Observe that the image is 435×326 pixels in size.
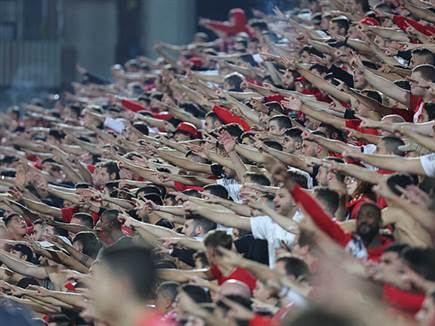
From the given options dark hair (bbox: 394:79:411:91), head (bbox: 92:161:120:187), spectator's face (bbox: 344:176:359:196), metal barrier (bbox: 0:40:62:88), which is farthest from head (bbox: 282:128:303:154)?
metal barrier (bbox: 0:40:62:88)

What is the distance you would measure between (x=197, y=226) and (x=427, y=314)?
12.7 ft

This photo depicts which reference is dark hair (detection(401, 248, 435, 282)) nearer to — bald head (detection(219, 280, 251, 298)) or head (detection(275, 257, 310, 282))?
head (detection(275, 257, 310, 282))

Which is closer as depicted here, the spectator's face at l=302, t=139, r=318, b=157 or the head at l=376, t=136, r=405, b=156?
the head at l=376, t=136, r=405, b=156

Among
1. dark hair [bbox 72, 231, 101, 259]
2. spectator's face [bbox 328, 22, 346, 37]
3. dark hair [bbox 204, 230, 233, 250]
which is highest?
spectator's face [bbox 328, 22, 346, 37]

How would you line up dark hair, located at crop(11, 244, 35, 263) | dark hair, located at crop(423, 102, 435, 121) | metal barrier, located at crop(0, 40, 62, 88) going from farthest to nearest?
metal barrier, located at crop(0, 40, 62, 88), dark hair, located at crop(11, 244, 35, 263), dark hair, located at crop(423, 102, 435, 121)

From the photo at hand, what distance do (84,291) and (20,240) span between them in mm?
2333

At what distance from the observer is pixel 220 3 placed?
2514 cm

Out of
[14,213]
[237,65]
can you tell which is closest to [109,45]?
[237,65]

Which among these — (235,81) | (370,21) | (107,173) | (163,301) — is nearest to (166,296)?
(163,301)

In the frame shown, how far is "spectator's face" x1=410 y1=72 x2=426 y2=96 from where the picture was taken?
9711mm

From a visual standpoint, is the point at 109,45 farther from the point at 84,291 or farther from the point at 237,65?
the point at 84,291

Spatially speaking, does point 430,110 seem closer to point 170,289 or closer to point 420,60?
point 420,60

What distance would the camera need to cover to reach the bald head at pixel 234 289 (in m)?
7.55

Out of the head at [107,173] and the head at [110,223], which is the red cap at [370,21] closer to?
the head at [107,173]
